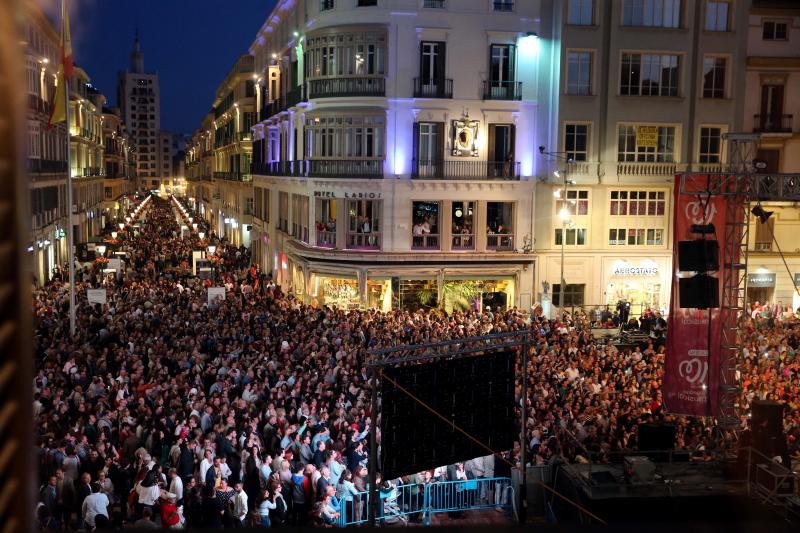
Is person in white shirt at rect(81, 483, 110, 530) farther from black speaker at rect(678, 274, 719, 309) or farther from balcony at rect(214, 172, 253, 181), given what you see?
balcony at rect(214, 172, 253, 181)

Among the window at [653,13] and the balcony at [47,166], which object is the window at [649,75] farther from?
the balcony at [47,166]

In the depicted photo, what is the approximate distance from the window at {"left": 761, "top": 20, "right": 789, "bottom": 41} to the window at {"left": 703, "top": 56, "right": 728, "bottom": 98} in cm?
358

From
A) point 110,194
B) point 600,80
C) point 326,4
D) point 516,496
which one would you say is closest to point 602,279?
point 600,80

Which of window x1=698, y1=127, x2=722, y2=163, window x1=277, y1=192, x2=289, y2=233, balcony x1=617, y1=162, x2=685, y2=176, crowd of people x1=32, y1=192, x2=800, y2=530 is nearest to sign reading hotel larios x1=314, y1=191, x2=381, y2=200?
crowd of people x1=32, y1=192, x2=800, y2=530

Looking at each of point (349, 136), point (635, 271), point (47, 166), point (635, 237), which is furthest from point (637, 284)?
point (47, 166)

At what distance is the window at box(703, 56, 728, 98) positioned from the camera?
37.2 meters

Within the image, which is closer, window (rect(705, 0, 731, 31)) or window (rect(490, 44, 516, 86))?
window (rect(490, 44, 516, 86))

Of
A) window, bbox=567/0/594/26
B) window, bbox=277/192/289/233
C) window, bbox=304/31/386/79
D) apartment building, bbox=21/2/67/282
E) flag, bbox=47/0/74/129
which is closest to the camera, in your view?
flag, bbox=47/0/74/129

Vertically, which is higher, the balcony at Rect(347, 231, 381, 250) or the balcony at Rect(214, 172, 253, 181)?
the balcony at Rect(214, 172, 253, 181)

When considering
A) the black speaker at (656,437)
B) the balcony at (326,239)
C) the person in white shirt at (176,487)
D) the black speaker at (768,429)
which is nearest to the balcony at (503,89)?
the balcony at (326,239)

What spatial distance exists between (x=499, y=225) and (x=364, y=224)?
5.85 meters

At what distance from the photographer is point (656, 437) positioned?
55.1ft

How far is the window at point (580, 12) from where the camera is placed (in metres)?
36.2

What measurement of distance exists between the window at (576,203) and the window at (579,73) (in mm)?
4221
